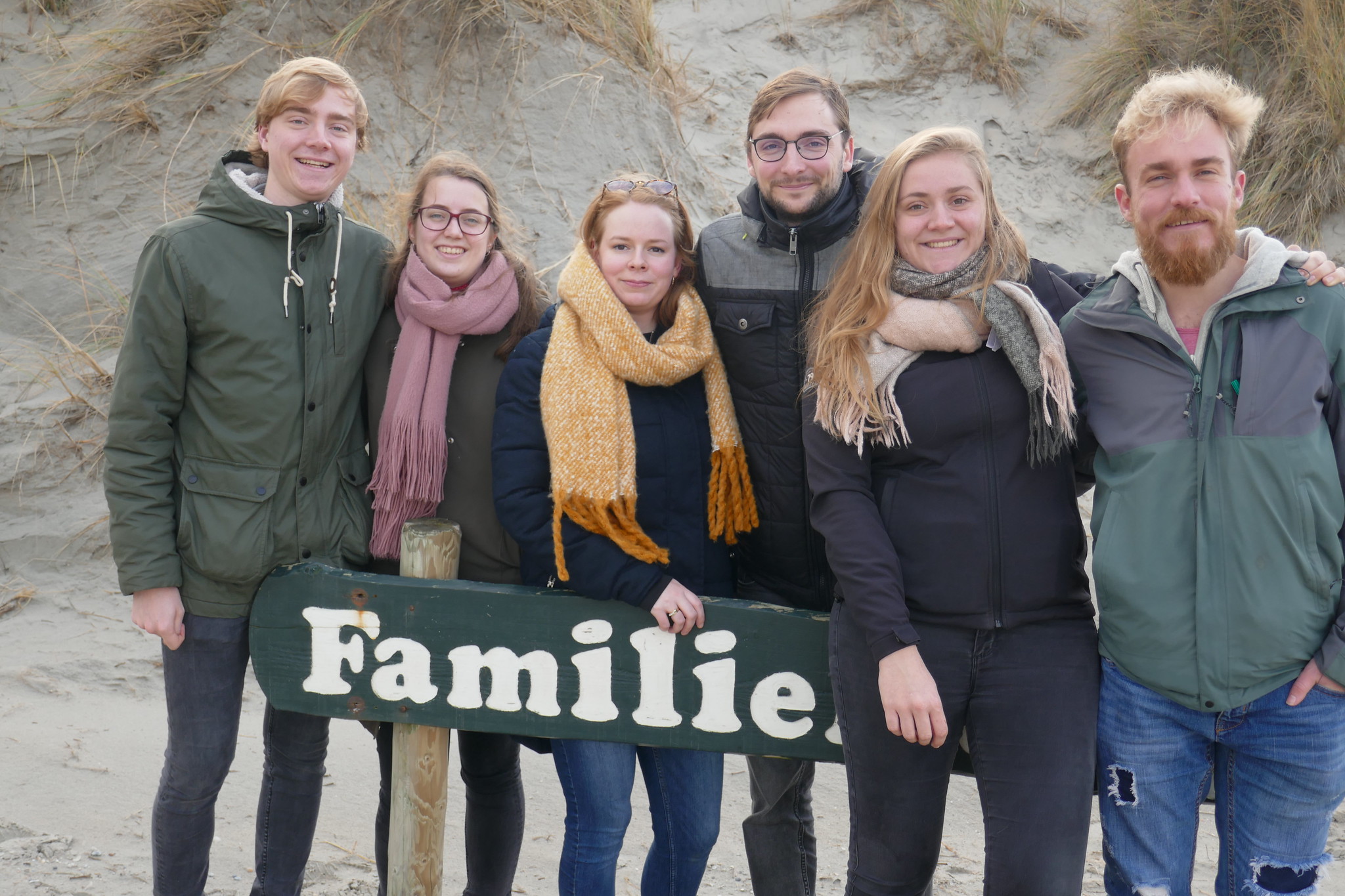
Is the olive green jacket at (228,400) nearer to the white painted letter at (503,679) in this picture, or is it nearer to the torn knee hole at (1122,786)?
the white painted letter at (503,679)

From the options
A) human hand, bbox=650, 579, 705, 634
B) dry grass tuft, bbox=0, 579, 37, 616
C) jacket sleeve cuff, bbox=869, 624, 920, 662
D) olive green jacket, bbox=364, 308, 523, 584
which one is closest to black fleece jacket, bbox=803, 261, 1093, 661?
jacket sleeve cuff, bbox=869, 624, 920, 662

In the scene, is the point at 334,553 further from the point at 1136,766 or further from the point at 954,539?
the point at 1136,766

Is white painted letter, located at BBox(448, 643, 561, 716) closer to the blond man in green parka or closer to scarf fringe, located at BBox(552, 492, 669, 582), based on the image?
scarf fringe, located at BBox(552, 492, 669, 582)

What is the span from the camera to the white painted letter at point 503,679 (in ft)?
8.87

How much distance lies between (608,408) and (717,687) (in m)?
0.70

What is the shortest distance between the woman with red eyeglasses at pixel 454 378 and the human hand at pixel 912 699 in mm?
1099

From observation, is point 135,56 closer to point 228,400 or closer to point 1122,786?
point 228,400

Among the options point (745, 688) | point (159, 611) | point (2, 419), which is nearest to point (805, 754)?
point (745, 688)

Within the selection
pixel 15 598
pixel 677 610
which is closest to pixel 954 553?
pixel 677 610

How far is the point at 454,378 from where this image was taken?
2986mm

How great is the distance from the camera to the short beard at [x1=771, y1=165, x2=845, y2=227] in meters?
2.81

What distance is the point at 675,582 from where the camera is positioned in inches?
105

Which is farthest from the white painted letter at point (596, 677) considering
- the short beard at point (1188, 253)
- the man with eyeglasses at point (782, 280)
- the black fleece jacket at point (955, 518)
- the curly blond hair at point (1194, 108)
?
the curly blond hair at point (1194, 108)

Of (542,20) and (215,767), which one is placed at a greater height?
(542,20)
